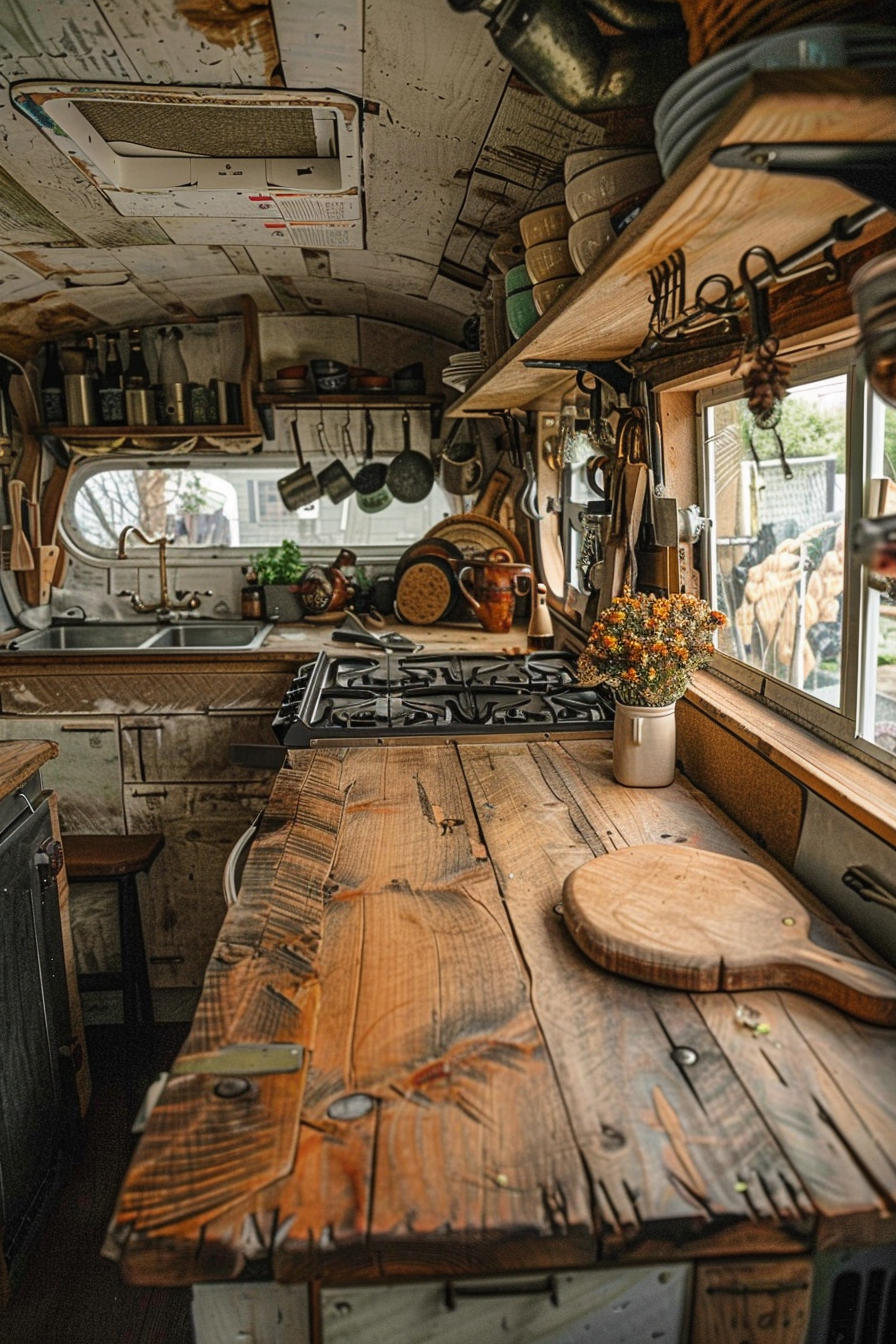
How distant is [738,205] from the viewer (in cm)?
103

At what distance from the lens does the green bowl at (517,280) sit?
2092 millimetres

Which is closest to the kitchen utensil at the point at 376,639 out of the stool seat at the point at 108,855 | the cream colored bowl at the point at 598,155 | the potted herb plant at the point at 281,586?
the potted herb plant at the point at 281,586

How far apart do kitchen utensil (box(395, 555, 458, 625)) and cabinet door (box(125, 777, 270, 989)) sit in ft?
3.22

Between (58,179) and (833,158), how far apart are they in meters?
2.24

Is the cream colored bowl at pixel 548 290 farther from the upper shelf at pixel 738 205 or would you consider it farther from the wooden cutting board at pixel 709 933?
the wooden cutting board at pixel 709 933

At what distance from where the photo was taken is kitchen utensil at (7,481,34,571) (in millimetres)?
3834

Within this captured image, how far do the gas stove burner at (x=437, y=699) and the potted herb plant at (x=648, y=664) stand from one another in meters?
0.38

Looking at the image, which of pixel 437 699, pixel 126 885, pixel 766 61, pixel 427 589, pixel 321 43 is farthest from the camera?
pixel 427 589

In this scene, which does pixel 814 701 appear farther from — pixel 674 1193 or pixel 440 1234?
pixel 440 1234

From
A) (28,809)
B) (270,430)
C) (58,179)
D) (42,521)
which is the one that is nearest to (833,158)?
(28,809)

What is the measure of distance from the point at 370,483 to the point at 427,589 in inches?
27.6

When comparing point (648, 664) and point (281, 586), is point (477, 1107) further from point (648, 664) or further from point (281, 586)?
point (281, 586)

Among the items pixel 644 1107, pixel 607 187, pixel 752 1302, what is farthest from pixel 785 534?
pixel 752 1302

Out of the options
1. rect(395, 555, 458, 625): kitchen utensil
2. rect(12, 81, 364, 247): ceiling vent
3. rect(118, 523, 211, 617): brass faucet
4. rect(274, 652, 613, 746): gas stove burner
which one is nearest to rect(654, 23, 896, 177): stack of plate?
rect(12, 81, 364, 247): ceiling vent
